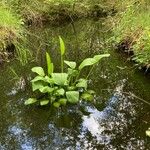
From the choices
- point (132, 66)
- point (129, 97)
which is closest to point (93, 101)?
point (129, 97)

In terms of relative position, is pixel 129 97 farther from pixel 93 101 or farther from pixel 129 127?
pixel 129 127

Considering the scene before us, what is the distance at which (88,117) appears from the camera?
205 inches

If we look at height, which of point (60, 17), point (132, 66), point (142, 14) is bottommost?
point (60, 17)

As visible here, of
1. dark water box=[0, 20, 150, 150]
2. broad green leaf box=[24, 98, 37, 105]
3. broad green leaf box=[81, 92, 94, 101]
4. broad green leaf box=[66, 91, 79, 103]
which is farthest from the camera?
broad green leaf box=[81, 92, 94, 101]

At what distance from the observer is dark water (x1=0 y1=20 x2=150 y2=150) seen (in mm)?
4621

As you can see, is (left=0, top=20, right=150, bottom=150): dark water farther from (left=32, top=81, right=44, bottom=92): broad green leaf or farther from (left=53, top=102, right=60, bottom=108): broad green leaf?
(left=32, top=81, right=44, bottom=92): broad green leaf

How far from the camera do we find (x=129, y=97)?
226 inches

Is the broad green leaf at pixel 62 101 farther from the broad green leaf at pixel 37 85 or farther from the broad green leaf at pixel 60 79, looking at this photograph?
the broad green leaf at pixel 37 85

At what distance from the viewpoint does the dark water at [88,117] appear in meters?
4.62

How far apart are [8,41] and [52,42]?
1.58m

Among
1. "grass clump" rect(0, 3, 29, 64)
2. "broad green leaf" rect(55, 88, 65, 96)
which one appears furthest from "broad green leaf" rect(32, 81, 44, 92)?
"grass clump" rect(0, 3, 29, 64)

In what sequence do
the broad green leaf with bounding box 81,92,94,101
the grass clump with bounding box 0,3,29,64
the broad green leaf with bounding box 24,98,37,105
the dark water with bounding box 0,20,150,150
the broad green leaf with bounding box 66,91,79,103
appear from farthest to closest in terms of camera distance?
the grass clump with bounding box 0,3,29,64, the broad green leaf with bounding box 81,92,94,101, the broad green leaf with bounding box 24,98,37,105, the broad green leaf with bounding box 66,91,79,103, the dark water with bounding box 0,20,150,150

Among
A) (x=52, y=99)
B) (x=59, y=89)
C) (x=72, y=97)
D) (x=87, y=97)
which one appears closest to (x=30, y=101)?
(x=52, y=99)

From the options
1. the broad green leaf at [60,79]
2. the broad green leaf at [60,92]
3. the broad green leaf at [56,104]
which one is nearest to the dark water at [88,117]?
the broad green leaf at [56,104]
